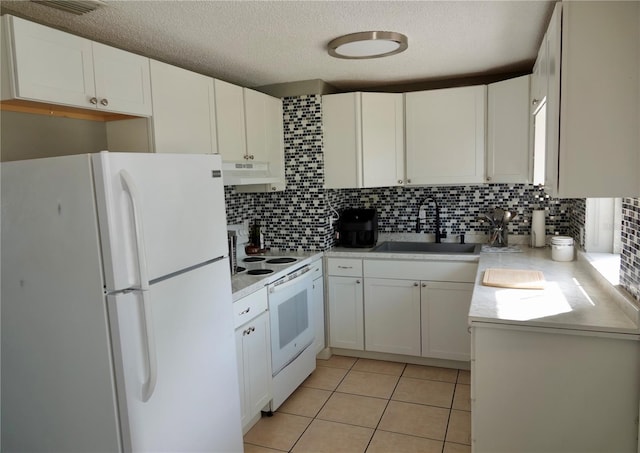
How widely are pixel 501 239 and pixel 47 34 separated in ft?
10.4

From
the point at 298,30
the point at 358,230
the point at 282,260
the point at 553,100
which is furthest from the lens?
the point at 358,230

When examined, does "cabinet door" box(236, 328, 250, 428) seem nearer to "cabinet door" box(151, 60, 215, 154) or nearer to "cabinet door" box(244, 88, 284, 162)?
"cabinet door" box(151, 60, 215, 154)

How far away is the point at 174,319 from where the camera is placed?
187 cm

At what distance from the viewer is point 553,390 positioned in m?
1.91

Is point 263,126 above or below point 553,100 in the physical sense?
above

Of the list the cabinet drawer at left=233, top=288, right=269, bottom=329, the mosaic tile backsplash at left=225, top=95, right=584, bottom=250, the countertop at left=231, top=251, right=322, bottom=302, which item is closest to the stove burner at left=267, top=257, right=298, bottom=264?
the countertop at left=231, top=251, right=322, bottom=302

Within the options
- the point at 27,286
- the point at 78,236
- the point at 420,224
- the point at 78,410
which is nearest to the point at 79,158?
the point at 78,236

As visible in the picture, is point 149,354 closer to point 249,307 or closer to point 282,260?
point 249,307

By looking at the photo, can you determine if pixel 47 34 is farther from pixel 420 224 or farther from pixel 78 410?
pixel 420 224

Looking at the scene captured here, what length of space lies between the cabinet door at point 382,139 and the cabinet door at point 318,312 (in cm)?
83

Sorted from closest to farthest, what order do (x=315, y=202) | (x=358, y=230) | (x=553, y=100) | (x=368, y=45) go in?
(x=553, y=100)
(x=368, y=45)
(x=315, y=202)
(x=358, y=230)

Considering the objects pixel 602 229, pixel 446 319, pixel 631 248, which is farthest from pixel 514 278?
pixel 446 319

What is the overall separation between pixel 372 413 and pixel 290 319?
30.4 inches

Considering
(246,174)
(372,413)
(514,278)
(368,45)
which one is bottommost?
(372,413)
